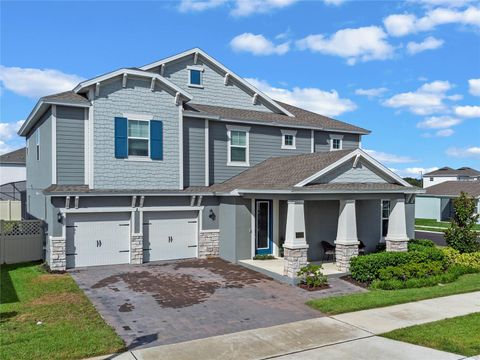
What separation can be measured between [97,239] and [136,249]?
4.76 feet

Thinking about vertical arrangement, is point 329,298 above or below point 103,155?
below

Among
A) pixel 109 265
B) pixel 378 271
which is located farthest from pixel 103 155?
pixel 378 271

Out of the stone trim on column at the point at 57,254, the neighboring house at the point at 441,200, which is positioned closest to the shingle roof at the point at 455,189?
the neighboring house at the point at 441,200

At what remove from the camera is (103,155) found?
48.5 ft

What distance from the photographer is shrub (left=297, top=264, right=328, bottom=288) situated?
39.7ft

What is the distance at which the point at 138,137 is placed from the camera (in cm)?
1547

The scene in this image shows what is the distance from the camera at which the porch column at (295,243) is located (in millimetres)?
12570

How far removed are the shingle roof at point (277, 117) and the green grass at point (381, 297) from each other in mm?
9446

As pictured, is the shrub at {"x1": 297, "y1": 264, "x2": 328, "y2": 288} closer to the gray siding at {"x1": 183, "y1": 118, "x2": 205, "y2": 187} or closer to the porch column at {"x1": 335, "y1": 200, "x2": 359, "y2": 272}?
the porch column at {"x1": 335, "y1": 200, "x2": 359, "y2": 272}

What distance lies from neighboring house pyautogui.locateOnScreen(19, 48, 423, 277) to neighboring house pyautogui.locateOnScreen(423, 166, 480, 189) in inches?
1904

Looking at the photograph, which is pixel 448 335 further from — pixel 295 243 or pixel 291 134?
pixel 291 134

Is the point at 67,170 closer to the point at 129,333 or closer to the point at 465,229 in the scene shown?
the point at 129,333

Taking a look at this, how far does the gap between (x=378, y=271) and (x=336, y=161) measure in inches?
150

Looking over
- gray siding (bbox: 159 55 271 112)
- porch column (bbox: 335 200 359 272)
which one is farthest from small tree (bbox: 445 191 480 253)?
gray siding (bbox: 159 55 271 112)
